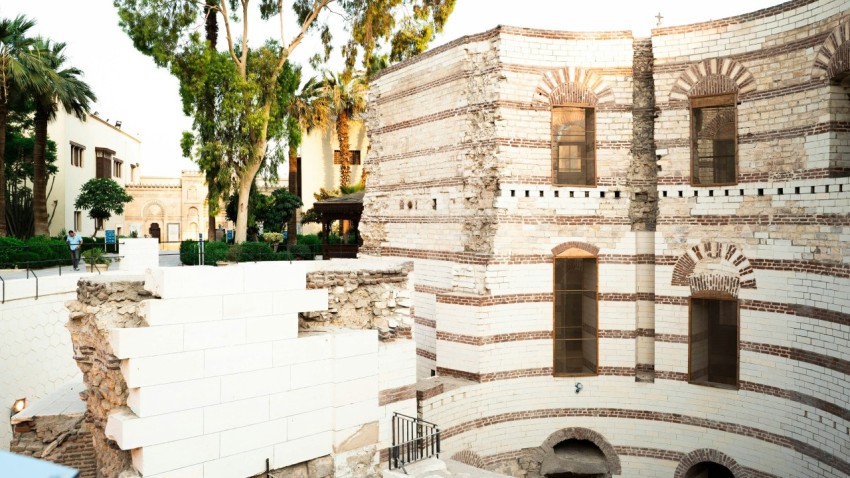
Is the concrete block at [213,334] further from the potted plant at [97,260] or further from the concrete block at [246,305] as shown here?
the potted plant at [97,260]

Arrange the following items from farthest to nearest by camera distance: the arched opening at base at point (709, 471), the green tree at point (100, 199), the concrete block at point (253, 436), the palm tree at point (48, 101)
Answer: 1. the green tree at point (100, 199)
2. the palm tree at point (48, 101)
3. the arched opening at base at point (709, 471)
4. the concrete block at point (253, 436)

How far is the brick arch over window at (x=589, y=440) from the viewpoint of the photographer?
38.6ft

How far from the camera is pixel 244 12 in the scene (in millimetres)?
23406

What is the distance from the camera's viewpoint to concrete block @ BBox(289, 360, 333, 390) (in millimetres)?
7070

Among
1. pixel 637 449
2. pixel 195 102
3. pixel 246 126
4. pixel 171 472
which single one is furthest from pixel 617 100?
pixel 195 102

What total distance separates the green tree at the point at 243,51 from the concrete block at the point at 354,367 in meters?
16.9

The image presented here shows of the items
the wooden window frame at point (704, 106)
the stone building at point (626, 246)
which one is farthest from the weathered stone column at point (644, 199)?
the wooden window frame at point (704, 106)

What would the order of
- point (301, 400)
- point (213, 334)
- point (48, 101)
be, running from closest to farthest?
1. point (213, 334)
2. point (301, 400)
3. point (48, 101)

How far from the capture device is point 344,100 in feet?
111

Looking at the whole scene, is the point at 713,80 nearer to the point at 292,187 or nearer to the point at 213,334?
the point at 213,334

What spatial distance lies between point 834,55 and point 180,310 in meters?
10.7

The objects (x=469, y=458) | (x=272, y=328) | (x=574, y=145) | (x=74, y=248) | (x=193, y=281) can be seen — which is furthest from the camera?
(x=74, y=248)

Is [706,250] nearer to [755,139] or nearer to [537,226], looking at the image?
[755,139]

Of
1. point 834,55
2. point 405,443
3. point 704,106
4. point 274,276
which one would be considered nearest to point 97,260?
point 274,276
